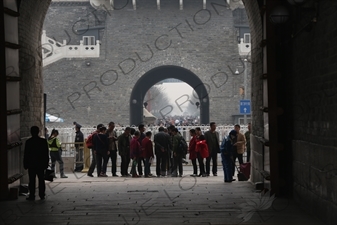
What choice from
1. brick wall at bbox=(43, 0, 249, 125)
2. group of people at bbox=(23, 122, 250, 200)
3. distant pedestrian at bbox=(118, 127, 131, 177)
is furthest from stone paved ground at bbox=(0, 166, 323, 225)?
brick wall at bbox=(43, 0, 249, 125)

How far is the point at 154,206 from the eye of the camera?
428 inches

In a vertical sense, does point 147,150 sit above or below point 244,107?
below

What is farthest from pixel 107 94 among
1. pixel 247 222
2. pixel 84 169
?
pixel 247 222

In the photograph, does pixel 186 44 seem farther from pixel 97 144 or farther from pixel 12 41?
pixel 12 41

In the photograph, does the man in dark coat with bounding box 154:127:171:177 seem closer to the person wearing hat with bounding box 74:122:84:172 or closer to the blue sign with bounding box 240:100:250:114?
the person wearing hat with bounding box 74:122:84:172

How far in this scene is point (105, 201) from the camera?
11.6 m

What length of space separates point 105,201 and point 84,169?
29.5ft

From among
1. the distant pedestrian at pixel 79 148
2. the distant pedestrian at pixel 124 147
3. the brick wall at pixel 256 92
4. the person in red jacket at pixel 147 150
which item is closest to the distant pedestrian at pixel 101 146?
the distant pedestrian at pixel 124 147

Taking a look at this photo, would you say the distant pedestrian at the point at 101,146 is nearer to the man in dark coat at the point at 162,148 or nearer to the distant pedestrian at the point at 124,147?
the distant pedestrian at the point at 124,147

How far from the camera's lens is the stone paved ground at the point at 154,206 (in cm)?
943

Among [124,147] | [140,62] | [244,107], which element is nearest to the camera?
[124,147]

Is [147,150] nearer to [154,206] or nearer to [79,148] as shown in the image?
[79,148]

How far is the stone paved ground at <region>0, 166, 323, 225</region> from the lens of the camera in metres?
9.43

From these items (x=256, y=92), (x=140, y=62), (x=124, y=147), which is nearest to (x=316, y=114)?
(x=256, y=92)
